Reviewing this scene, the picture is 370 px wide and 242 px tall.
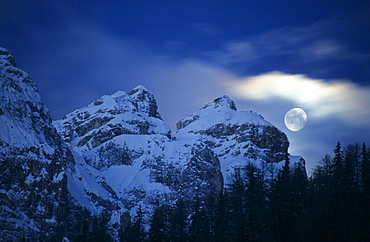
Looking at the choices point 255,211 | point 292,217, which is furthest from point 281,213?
point 255,211

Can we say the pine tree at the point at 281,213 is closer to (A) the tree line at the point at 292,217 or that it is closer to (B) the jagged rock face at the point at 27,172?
(A) the tree line at the point at 292,217

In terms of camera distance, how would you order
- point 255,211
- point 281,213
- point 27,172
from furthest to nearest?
1. point 27,172
2. point 255,211
3. point 281,213

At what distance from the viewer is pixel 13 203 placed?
167m

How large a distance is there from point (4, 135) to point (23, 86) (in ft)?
74.6

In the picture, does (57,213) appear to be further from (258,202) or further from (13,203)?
(258,202)

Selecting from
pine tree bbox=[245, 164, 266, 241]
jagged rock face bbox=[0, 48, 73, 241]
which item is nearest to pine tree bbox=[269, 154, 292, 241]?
pine tree bbox=[245, 164, 266, 241]

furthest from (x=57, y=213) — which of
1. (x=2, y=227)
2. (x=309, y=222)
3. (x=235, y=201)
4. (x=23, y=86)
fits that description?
(x=309, y=222)

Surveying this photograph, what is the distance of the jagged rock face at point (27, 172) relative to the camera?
165125 millimetres

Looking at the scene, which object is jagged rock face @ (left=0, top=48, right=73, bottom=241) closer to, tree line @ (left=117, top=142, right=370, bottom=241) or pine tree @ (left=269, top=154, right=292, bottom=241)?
tree line @ (left=117, top=142, right=370, bottom=241)

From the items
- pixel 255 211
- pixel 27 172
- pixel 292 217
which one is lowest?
pixel 292 217

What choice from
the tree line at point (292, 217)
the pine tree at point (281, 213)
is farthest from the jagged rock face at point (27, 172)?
the pine tree at point (281, 213)

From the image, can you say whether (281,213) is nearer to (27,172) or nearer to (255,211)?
(255,211)

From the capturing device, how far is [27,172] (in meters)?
174

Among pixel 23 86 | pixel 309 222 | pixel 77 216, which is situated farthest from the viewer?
pixel 23 86
